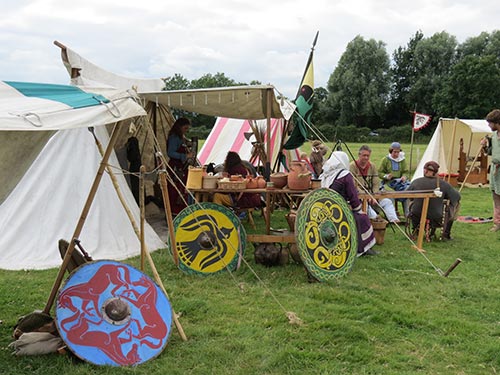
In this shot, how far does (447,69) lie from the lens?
132 ft

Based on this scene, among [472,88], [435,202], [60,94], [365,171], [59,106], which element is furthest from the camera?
[472,88]

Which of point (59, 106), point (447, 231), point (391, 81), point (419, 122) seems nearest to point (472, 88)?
point (391, 81)

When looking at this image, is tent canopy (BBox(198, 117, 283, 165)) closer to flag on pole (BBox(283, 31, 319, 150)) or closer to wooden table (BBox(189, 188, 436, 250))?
flag on pole (BBox(283, 31, 319, 150))

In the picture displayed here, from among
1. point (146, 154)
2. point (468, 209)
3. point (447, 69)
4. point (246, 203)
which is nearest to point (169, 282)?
point (246, 203)

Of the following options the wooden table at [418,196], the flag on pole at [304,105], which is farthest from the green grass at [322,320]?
the flag on pole at [304,105]

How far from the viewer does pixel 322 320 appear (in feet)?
11.1

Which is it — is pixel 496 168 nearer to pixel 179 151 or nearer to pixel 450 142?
pixel 179 151

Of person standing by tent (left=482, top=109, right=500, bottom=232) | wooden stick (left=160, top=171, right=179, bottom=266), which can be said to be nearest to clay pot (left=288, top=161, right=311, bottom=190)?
wooden stick (left=160, top=171, right=179, bottom=266)

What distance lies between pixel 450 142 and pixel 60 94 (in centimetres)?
1053

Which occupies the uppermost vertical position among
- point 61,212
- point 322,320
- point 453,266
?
point 61,212

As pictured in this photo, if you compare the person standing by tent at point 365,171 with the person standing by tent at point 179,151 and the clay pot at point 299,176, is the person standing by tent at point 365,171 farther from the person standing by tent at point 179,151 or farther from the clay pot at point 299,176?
the person standing by tent at point 179,151

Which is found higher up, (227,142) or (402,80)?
(402,80)

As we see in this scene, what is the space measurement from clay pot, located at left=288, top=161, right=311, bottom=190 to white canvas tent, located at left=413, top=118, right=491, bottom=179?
248 inches

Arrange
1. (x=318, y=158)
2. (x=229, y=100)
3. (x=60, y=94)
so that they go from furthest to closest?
1. (x=318, y=158)
2. (x=229, y=100)
3. (x=60, y=94)
